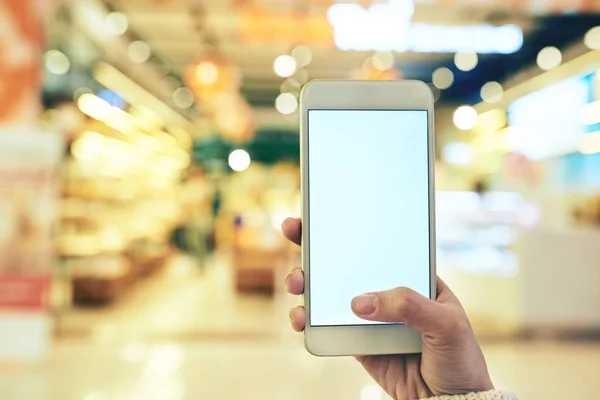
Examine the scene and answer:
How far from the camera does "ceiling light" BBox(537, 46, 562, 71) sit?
4.71 meters

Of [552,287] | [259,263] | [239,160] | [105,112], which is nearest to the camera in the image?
[552,287]

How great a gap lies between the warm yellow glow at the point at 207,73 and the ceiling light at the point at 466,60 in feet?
6.88

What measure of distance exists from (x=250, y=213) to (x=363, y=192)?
6119 millimetres

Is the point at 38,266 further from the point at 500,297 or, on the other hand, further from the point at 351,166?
the point at 500,297

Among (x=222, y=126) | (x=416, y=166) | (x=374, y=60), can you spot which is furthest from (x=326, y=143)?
(x=222, y=126)

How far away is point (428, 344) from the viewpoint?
850 mm

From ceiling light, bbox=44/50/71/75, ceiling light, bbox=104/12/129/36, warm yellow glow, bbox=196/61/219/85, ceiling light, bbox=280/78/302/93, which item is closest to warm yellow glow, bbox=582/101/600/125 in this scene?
warm yellow glow, bbox=196/61/219/85

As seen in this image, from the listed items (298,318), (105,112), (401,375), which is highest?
(105,112)

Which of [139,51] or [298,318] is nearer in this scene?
[298,318]

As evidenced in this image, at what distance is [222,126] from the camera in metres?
6.43

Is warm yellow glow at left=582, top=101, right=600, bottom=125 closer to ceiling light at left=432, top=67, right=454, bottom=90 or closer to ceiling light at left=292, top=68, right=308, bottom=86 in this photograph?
ceiling light at left=432, top=67, right=454, bottom=90

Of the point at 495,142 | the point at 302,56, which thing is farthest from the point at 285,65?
the point at 495,142

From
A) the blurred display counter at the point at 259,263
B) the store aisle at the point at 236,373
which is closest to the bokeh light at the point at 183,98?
the blurred display counter at the point at 259,263

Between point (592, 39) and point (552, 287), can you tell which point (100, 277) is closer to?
point (552, 287)
